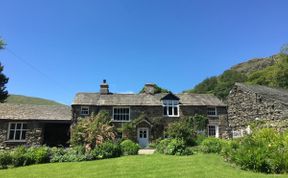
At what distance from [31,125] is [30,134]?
1015 millimetres

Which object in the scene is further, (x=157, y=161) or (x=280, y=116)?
(x=280, y=116)

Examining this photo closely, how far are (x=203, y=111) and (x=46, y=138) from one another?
1985 centimetres

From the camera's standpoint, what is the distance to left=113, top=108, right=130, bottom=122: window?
99.3 feet

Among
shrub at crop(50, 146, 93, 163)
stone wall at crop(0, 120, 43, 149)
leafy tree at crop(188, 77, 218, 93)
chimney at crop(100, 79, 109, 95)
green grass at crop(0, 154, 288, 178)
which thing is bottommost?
green grass at crop(0, 154, 288, 178)

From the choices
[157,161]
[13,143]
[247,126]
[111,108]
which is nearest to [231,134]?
[247,126]

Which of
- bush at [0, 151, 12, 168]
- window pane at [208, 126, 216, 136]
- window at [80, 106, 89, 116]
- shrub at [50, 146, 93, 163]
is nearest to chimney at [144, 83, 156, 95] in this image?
window at [80, 106, 89, 116]

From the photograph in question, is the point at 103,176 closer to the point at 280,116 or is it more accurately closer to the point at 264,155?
the point at 264,155

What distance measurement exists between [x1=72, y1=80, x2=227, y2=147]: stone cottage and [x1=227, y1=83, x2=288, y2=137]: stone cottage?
2683 mm

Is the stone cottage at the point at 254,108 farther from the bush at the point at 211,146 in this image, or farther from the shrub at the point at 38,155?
the shrub at the point at 38,155

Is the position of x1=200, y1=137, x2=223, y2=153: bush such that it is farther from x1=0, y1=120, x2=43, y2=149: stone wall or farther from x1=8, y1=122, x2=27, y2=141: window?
x1=8, y1=122, x2=27, y2=141: window

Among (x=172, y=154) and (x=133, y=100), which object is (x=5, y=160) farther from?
(x=133, y=100)

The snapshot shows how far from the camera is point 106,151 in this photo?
18672 millimetres

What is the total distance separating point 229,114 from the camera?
35.3 meters

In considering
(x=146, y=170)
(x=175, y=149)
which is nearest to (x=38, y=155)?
(x=146, y=170)
